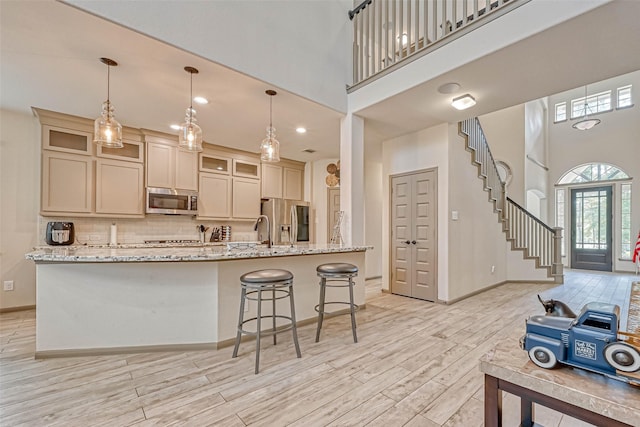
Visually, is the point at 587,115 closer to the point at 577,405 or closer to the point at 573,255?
the point at 573,255

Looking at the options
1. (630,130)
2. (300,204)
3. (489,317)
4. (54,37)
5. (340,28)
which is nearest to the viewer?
(54,37)

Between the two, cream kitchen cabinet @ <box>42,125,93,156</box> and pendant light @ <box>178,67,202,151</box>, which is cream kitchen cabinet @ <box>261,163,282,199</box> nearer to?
cream kitchen cabinet @ <box>42,125,93,156</box>

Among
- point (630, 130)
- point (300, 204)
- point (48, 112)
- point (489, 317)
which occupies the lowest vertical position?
point (489, 317)

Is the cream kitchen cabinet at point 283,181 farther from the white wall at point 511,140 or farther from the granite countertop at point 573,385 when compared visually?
the granite countertop at point 573,385

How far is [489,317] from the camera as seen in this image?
360 centimetres

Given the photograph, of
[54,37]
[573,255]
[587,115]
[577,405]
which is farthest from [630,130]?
[54,37]

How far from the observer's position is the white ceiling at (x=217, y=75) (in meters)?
2.18

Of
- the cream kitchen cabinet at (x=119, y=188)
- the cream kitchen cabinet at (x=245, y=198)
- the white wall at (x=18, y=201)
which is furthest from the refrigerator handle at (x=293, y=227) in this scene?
the white wall at (x=18, y=201)

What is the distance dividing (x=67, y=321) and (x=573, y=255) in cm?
A: 1077

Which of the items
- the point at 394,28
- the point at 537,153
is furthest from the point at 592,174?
the point at 394,28

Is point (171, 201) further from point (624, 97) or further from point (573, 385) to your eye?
point (624, 97)

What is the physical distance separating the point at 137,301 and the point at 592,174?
418 inches

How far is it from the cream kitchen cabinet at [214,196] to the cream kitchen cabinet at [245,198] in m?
0.12

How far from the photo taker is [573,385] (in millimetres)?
750
